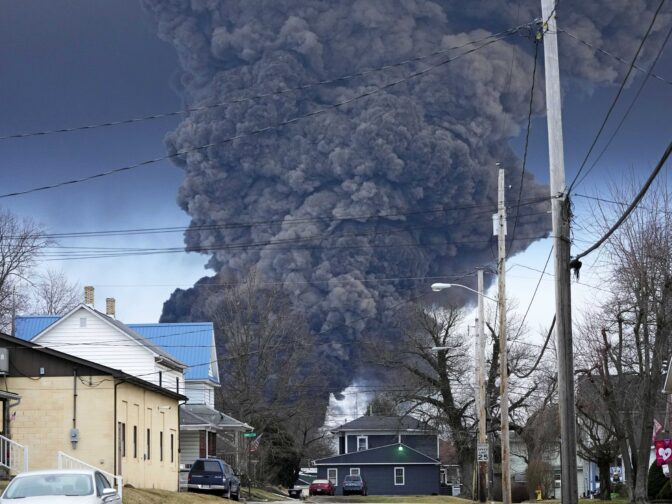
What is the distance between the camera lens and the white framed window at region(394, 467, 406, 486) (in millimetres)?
94125

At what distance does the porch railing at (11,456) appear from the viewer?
32.9 meters

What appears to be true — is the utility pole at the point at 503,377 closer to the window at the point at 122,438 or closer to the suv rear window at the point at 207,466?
the window at the point at 122,438

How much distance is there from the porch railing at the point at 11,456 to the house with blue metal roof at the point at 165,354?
20840mm

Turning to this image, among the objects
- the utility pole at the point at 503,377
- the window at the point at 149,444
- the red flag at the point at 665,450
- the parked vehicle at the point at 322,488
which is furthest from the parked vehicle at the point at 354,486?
the red flag at the point at 665,450

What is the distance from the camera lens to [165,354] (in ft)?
190

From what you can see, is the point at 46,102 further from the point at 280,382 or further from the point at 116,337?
the point at 116,337

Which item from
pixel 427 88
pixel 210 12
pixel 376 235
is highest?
pixel 210 12

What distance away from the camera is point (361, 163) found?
12288 cm

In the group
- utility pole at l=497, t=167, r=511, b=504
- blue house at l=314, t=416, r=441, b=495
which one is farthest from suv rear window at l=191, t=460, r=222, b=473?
blue house at l=314, t=416, r=441, b=495

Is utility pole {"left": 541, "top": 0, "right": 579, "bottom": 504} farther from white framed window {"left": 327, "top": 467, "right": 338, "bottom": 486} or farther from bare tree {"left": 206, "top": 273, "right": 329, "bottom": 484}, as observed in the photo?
white framed window {"left": 327, "top": 467, "right": 338, "bottom": 486}

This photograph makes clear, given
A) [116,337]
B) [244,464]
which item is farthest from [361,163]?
[116,337]

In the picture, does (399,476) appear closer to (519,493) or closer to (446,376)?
(519,493)

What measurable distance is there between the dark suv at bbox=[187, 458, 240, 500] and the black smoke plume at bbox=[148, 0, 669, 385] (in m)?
70.9

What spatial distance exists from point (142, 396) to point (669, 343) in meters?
19.2
